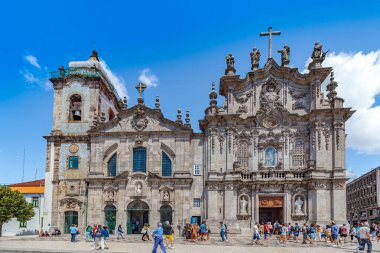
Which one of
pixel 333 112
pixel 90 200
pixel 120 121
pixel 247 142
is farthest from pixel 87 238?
pixel 333 112

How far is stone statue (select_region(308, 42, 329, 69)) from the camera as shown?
36219 mm

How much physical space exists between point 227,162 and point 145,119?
8.72 metres

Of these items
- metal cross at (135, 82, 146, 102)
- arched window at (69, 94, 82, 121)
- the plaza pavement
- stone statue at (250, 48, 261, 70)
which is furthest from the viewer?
arched window at (69, 94, 82, 121)

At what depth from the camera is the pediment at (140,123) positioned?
37219 millimetres

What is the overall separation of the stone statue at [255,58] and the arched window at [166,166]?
1165 centimetres

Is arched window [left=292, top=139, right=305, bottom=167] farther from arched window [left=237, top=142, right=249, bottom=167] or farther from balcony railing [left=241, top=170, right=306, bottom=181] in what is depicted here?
arched window [left=237, top=142, right=249, bottom=167]

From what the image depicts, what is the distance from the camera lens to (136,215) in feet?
121

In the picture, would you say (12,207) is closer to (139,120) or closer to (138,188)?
(138,188)

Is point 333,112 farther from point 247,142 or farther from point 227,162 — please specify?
point 227,162

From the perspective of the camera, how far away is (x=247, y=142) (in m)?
36.3

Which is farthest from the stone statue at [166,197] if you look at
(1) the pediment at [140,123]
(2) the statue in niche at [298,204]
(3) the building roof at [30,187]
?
(3) the building roof at [30,187]

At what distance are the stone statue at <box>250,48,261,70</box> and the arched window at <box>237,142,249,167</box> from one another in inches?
291

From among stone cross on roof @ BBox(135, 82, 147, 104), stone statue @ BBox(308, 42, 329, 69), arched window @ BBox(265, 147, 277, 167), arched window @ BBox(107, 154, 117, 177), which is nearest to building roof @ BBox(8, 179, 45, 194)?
arched window @ BBox(107, 154, 117, 177)

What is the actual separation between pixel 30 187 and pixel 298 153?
1152 inches
